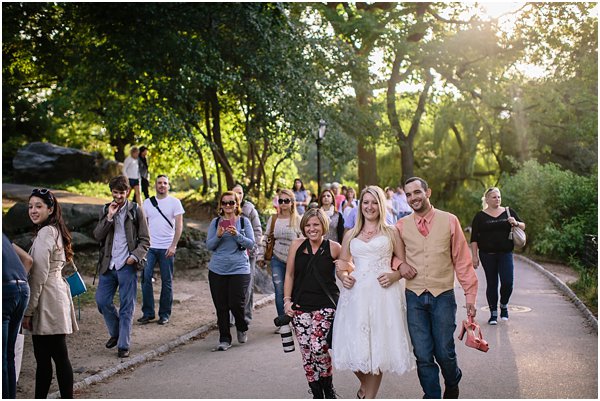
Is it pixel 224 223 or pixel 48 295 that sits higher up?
pixel 224 223

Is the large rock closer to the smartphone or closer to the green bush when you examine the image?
the green bush

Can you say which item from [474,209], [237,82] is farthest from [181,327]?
[474,209]

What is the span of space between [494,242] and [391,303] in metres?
4.46

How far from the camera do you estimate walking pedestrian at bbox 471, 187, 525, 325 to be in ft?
31.2

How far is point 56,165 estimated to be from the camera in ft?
96.6

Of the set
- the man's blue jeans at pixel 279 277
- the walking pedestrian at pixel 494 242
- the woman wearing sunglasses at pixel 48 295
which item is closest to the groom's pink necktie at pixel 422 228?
the woman wearing sunglasses at pixel 48 295

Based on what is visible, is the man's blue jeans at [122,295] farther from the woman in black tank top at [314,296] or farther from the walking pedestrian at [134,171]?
the walking pedestrian at [134,171]

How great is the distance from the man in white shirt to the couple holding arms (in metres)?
4.24

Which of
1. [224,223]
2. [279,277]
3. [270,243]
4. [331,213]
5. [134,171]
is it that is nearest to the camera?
[224,223]

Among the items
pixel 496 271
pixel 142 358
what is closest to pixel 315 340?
pixel 142 358

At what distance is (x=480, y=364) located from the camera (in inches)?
286

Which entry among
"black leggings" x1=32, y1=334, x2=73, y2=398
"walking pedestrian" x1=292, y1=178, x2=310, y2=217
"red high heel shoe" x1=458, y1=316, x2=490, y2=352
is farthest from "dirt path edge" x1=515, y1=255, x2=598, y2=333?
"black leggings" x1=32, y1=334, x2=73, y2=398

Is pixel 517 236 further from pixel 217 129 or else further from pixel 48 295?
pixel 217 129

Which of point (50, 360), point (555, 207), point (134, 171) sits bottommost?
point (50, 360)
